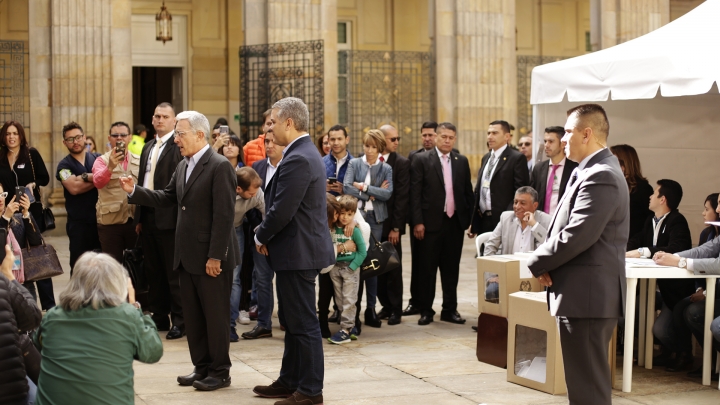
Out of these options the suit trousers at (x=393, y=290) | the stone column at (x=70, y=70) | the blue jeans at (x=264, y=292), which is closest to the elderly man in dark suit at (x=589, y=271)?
the blue jeans at (x=264, y=292)

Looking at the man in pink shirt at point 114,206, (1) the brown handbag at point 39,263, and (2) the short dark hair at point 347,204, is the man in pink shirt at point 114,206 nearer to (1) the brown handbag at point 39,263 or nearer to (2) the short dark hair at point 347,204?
(1) the brown handbag at point 39,263

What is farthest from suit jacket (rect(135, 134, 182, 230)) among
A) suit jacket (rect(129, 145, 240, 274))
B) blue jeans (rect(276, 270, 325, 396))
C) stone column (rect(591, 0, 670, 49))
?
stone column (rect(591, 0, 670, 49))

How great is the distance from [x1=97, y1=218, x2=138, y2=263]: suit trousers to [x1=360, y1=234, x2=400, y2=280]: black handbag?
7.41 feet

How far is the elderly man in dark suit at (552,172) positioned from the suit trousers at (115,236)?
3.71 m

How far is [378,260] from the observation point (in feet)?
27.1

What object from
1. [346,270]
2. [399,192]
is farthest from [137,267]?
[399,192]

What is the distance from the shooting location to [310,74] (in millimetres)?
15438

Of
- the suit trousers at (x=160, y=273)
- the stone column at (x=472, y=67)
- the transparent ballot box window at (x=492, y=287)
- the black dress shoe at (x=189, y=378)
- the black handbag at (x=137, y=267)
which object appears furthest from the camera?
the stone column at (x=472, y=67)

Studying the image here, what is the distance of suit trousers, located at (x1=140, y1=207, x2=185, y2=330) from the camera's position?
8109mm

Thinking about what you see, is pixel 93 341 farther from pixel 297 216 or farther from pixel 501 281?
pixel 501 281

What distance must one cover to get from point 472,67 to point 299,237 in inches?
469

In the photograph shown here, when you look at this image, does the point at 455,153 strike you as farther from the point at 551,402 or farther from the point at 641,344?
the point at 551,402

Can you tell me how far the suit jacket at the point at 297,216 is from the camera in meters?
5.84

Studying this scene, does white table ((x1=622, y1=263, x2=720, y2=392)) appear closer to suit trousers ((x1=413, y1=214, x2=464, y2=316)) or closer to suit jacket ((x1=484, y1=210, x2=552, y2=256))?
suit jacket ((x1=484, y1=210, x2=552, y2=256))
